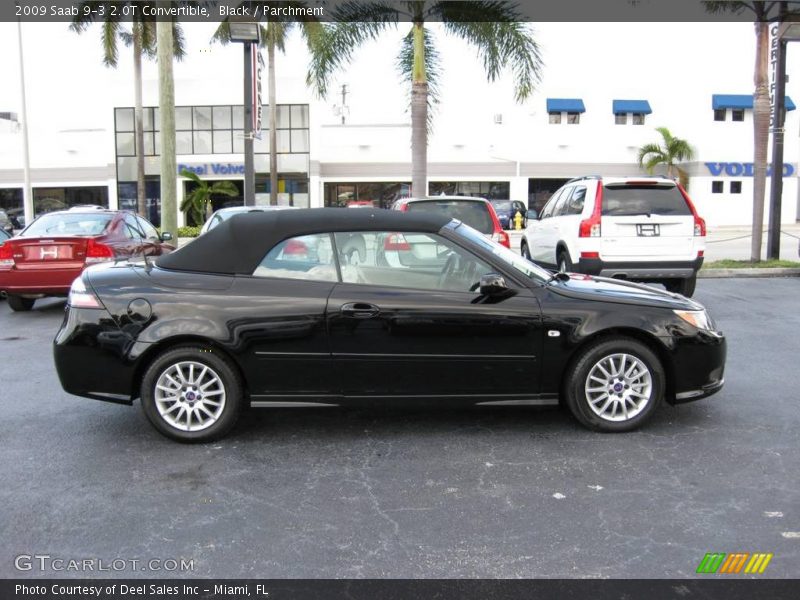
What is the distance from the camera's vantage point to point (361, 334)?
4742mm

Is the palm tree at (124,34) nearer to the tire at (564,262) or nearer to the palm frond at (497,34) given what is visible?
the palm frond at (497,34)

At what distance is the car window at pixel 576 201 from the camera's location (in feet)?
35.0

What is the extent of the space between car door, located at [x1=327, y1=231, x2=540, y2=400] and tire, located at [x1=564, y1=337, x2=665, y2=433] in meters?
0.30

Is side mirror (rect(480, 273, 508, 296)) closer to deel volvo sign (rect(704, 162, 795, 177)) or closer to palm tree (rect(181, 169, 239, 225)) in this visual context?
palm tree (rect(181, 169, 239, 225))

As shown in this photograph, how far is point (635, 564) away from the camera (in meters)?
3.22

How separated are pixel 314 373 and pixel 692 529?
2446 mm

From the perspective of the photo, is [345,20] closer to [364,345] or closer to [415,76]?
[415,76]

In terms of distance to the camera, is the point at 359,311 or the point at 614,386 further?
the point at 614,386

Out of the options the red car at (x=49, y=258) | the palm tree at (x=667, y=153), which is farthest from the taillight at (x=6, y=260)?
the palm tree at (x=667, y=153)

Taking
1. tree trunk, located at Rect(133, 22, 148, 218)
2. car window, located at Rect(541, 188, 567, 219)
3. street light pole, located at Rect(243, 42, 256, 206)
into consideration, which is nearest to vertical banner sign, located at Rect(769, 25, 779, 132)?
car window, located at Rect(541, 188, 567, 219)

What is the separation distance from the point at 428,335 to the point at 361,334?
1.46 feet

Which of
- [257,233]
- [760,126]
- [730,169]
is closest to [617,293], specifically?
[257,233]

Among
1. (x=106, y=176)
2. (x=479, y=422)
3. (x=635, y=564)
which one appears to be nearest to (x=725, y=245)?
(x=479, y=422)

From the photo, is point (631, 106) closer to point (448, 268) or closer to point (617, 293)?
point (617, 293)
